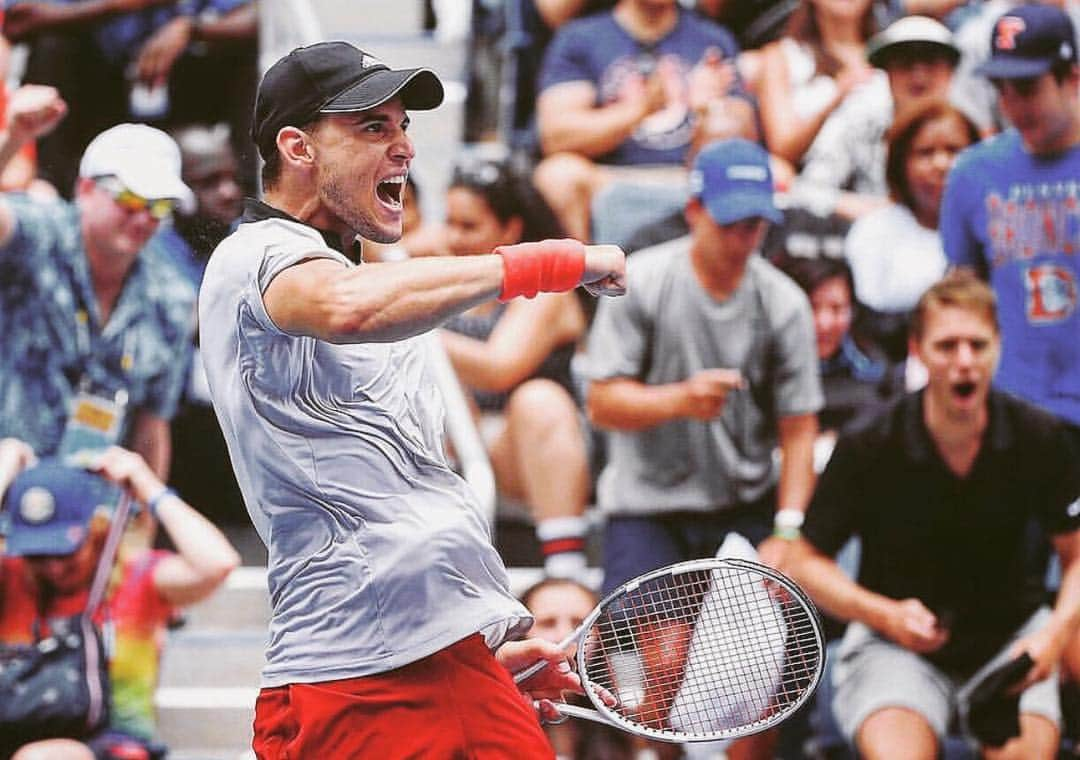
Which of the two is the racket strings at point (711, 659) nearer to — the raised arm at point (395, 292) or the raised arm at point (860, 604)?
the raised arm at point (395, 292)

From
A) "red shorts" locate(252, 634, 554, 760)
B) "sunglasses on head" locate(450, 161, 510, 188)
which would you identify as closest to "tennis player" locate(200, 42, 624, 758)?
"red shorts" locate(252, 634, 554, 760)

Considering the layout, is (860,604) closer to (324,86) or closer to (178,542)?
(178,542)

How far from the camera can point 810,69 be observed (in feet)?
21.0

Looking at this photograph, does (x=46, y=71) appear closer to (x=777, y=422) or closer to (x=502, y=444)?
(x=502, y=444)

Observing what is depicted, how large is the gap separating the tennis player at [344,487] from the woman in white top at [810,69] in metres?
3.68

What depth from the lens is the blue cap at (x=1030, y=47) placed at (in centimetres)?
491

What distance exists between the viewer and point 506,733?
267 cm

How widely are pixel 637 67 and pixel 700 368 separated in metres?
1.70

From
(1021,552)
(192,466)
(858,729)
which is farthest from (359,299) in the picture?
(192,466)

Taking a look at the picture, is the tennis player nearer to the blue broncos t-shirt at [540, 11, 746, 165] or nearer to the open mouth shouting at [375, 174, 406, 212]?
the open mouth shouting at [375, 174, 406, 212]

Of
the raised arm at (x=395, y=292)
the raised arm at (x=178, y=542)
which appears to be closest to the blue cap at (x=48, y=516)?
the raised arm at (x=178, y=542)

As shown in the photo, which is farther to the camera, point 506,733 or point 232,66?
point 232,66

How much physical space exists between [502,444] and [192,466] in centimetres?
120

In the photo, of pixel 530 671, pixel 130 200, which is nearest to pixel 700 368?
pixel 130 200
